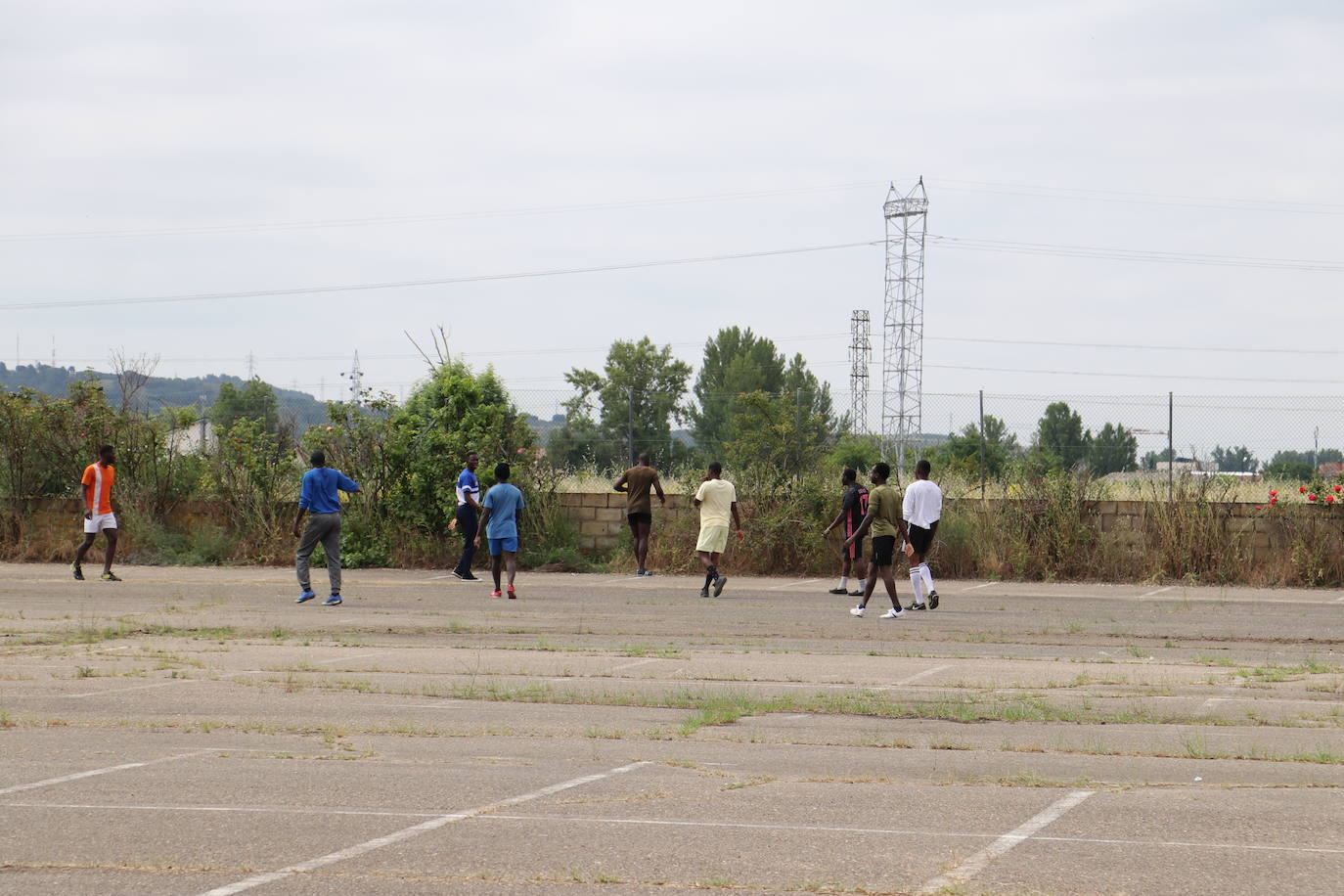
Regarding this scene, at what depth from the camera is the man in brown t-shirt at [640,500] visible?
21.5 metres

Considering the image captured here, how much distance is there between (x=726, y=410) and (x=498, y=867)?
23.8 meters

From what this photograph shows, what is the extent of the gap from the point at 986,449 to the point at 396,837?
18.7 meters

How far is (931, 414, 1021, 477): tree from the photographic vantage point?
2344 cm

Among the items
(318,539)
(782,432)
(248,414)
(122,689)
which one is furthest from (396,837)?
(248,414)

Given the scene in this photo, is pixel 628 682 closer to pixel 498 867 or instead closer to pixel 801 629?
pixel 801 629

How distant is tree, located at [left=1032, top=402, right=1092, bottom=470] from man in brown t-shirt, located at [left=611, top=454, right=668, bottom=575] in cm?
600

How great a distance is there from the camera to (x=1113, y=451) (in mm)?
23453

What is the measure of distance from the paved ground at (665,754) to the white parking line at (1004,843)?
0.08 feet

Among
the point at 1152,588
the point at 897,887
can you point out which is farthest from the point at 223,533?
the point at 897,887

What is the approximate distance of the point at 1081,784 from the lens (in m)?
7.61

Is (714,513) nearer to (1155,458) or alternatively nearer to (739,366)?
(1155,458)

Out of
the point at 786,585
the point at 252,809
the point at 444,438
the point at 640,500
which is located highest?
the point at 444,438

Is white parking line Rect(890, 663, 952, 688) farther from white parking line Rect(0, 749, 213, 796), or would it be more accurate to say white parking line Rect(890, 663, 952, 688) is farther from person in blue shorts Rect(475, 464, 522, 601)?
person in blue shorts Rect(475, 464, 522, 601)

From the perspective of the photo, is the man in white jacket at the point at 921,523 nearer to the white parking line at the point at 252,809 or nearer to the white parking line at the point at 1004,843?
the white parking line at the point at 1004,843
